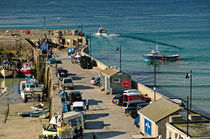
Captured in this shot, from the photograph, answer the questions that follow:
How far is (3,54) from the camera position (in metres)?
78.2

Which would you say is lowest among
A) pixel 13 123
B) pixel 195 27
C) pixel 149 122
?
pixel 13 123

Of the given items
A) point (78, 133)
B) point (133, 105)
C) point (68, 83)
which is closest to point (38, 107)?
point (68, 83)

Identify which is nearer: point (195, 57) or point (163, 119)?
point (163, 119)

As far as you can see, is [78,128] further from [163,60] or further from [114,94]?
[163,60]

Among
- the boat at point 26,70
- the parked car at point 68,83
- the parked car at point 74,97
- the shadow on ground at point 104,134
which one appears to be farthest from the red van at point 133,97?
the boat at point 26,70

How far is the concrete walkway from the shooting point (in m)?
28.7

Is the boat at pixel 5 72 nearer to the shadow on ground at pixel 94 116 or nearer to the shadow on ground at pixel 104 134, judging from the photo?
the shadow on ground at pixel 94 116

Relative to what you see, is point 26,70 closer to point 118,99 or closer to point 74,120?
point 118,99

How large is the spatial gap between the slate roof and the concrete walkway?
1.80 m

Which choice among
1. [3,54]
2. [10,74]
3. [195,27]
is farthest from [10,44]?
[195,27]

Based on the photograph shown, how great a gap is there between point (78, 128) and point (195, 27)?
394 feet

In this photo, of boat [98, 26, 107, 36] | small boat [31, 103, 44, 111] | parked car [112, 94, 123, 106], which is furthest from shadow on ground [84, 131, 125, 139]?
boat [98, 26, 107, 36]

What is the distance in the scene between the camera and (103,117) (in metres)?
32.7

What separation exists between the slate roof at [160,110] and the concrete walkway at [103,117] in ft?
5.90
